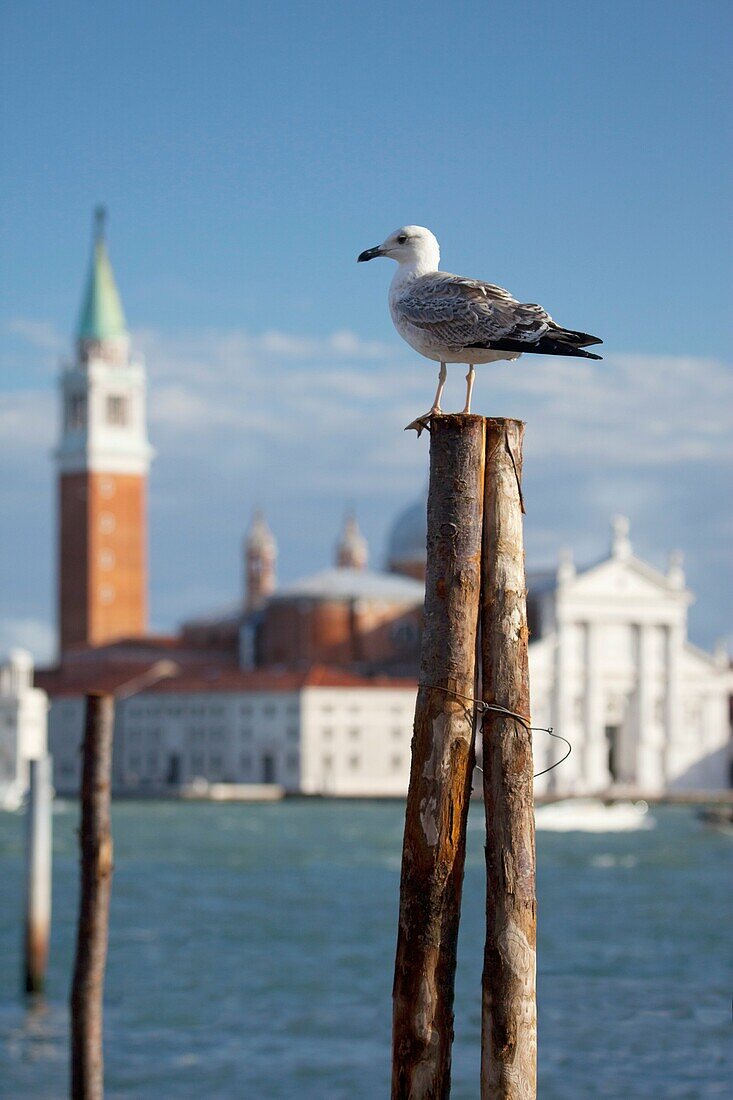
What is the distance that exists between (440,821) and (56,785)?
71981mm

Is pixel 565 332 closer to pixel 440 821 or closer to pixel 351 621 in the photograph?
pixel 440 821

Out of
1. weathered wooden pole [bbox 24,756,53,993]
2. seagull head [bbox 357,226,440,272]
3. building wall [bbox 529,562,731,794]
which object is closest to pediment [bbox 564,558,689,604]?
building wall [bbox 529,562,731,794]

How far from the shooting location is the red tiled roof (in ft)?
239

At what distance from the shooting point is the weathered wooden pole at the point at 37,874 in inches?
623

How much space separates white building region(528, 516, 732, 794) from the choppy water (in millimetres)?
35755

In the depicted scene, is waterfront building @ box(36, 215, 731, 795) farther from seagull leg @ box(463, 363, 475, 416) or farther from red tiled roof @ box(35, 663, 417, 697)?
seagull leg @ box(463, 363, 475, 416)

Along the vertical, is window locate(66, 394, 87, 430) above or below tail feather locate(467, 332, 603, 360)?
above

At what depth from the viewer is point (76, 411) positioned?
8462 cm

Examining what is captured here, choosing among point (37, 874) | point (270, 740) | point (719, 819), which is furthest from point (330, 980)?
point (270, 740)

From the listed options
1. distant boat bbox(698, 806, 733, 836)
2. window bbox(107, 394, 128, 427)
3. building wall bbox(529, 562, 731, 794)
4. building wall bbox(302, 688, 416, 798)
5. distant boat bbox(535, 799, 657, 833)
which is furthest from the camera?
window bbox(107, 394, 128, 427)

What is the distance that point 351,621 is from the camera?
251ft

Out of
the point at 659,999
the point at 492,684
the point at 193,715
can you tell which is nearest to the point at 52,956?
the point at 659,999

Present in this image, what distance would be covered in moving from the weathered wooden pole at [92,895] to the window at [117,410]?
237 ft

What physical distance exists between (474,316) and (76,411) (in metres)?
79.1
